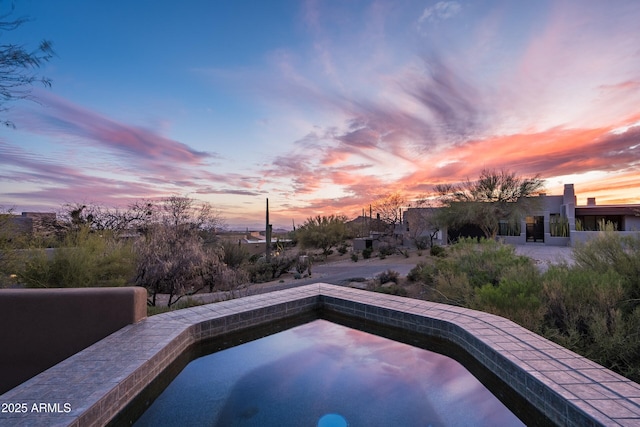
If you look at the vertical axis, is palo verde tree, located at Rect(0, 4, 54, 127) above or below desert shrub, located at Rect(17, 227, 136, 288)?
above

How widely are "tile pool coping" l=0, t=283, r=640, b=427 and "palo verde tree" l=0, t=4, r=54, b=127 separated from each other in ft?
15.3

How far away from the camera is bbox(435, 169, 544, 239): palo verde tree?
19.9 meters

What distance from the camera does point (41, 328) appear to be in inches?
151

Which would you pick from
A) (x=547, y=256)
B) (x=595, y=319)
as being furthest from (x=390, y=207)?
(x=595, y=319)

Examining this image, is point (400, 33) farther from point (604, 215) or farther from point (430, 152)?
point (604, 215)

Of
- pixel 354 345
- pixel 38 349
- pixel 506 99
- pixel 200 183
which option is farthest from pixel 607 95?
pixel 200 183

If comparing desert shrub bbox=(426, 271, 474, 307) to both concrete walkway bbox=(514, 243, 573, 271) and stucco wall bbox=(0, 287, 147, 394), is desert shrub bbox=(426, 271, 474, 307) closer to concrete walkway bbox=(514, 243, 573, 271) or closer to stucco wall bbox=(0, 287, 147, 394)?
concrete walkway bbox=(514, 243, 573, 271)

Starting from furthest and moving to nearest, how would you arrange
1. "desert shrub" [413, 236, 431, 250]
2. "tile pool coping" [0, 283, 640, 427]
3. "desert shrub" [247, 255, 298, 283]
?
"desert shrub" [413, 236, 431, 250] < "desert shrub" [247, 255, 298, 283] < "tile pool coping" [0, 283, 640, 427]

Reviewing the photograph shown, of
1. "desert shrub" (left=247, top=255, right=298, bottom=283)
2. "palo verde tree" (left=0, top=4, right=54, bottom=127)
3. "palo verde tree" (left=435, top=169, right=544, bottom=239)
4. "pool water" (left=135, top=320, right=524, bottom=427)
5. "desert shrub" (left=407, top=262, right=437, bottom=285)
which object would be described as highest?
"palo verde tree" (left=0, top=4, right=54, bottom=127)

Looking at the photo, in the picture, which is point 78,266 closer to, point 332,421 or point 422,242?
point 332,421

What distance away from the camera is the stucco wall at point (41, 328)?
3.79 m

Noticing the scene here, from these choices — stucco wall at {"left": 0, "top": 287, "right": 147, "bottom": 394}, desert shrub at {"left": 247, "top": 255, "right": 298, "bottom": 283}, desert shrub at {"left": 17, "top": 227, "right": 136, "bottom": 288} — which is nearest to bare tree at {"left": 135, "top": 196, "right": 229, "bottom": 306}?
desert shrub at {"left": 17, "top": 227, "right": 136, "bottom": 288}

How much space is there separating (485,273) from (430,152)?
6398 millimetres

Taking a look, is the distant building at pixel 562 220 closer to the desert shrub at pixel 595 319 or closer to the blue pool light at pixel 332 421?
the desert shrub at pixel 595 319
